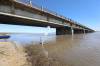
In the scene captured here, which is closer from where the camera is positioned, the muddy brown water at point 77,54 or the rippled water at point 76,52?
the muddy brown water at point 77,54

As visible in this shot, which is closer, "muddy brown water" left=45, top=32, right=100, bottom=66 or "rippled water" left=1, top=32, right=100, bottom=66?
"muddy brown water" left=45, top=32, right=100, bottom=66

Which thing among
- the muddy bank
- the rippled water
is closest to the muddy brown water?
the rippled water

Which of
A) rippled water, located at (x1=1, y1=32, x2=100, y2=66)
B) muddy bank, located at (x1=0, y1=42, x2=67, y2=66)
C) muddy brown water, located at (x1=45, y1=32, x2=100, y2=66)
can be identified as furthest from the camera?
rippled water, located at (x1=1, y1=32, x2=100, y2=66)

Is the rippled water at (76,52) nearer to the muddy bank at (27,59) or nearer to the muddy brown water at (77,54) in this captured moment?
the muddy brown water at (77,54)

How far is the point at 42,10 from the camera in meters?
27.6

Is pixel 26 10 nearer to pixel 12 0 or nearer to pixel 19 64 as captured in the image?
pixel 12 0

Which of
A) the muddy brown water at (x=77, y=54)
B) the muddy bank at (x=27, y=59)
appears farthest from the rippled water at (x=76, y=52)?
the muddy bank at (x=27, y=59)

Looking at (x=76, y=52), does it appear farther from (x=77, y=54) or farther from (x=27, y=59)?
(x=27, y=59)

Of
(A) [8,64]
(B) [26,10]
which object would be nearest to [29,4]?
(B) [26,10]

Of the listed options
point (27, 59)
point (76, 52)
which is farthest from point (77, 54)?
point (27, 59)

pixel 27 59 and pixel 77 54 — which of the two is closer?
pixel 27 59

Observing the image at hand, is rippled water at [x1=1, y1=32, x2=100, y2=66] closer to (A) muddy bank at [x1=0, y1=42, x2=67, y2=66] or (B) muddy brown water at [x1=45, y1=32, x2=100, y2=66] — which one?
(B) muddy brown water at [x1=45, y1=32, x2=100, y2=66]

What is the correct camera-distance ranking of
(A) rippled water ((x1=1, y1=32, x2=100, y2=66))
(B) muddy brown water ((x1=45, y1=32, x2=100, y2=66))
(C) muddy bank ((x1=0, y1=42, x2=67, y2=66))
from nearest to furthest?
(C) muddy bank ((x1=0, y1=42, x2=67, y2=66)), (B) muddy brown water ((x1=45, y1=32, x2=100, y2=66)), (A) rippled water ((x1=1, y1=32, x2=100, y2=66))

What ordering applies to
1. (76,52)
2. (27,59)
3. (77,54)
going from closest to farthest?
(27,59) < (77,54) < (76,52)
